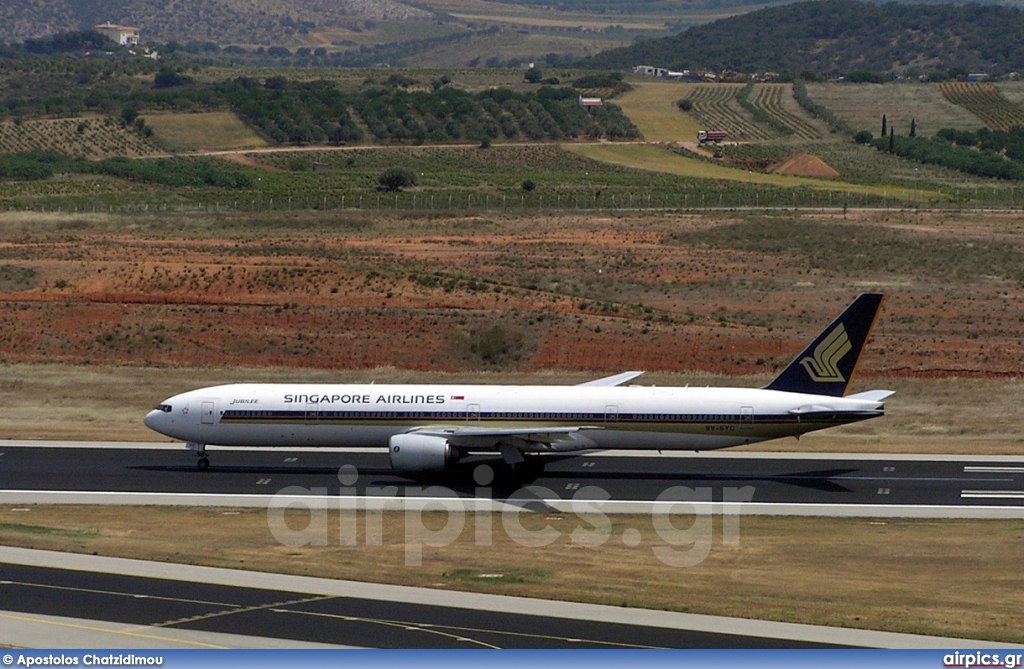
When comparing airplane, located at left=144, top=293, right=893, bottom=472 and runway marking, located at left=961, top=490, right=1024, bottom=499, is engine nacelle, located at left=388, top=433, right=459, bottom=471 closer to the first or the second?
airplane, located at left=144, top=293, right=893, bottom=472

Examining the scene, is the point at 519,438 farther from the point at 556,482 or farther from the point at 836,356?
the point at 836,356

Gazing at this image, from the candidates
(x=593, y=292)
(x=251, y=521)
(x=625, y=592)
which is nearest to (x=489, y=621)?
(x=625, y=592)

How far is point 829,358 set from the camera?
183 ft

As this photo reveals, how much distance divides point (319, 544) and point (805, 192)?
429ft

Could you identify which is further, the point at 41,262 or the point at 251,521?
the point at 41,262

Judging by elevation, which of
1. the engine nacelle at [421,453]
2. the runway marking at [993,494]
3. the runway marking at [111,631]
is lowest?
the runway marking at [993,494]

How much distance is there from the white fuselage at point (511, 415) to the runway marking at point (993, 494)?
4501 millimetres

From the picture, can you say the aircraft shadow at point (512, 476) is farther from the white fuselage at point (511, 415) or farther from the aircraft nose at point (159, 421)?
the aircraft nose at point (159, 421)

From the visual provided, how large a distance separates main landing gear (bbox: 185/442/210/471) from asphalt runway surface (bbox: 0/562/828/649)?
1785cm

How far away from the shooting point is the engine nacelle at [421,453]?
54.1 metres

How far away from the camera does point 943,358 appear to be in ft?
275

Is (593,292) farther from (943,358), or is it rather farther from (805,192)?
(805,192)

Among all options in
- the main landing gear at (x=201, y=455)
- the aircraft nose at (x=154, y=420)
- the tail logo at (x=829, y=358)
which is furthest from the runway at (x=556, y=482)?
the tail logo at (x=829, y=358)

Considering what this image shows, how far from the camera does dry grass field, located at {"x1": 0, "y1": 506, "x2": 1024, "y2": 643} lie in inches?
1547
